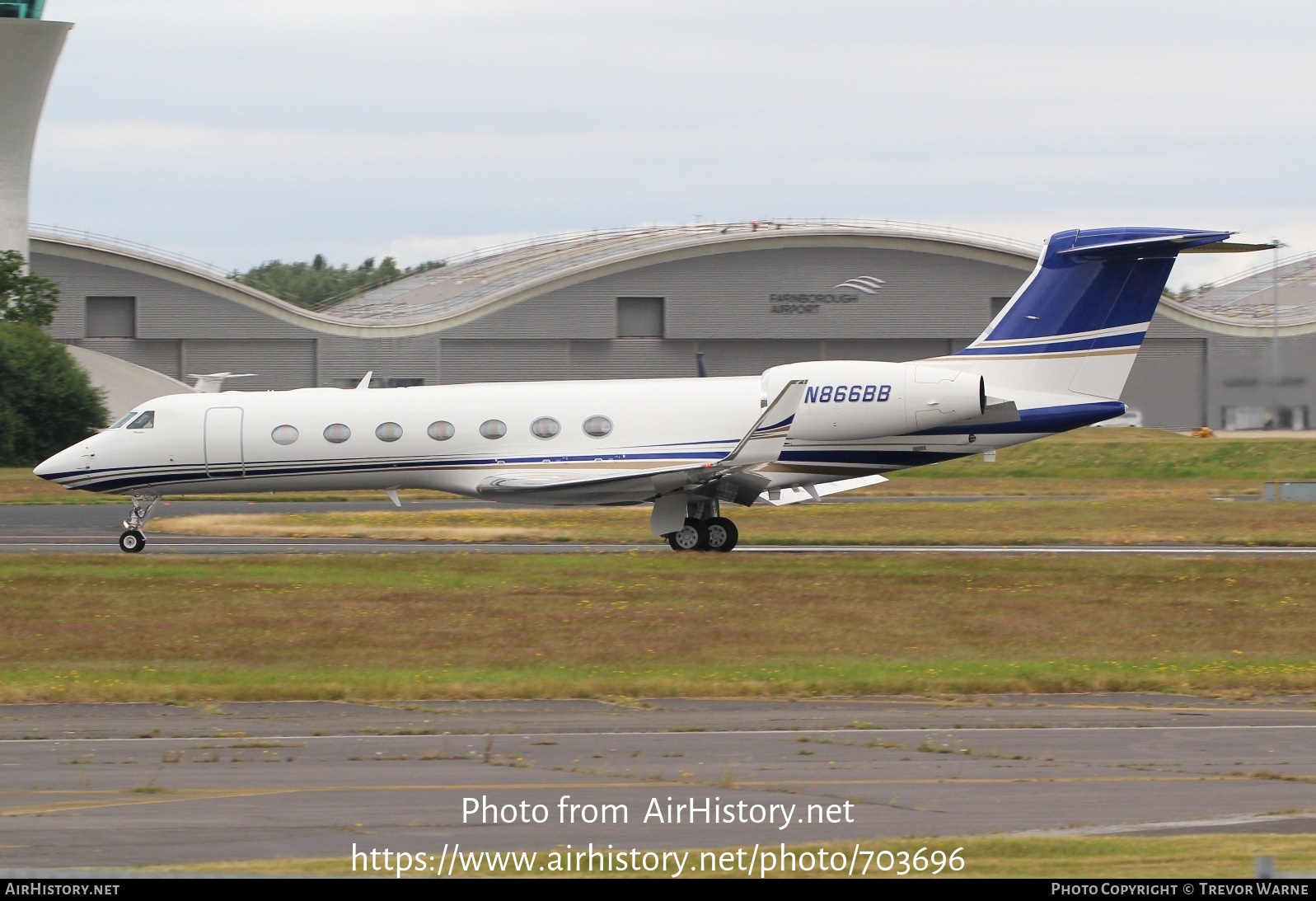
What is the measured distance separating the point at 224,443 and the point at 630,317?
143 feet

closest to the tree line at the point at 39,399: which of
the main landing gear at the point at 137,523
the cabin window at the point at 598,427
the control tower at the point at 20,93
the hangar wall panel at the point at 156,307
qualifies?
the control tower at the point at 20,93

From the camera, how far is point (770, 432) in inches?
944

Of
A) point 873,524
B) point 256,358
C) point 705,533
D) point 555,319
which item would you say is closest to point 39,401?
point 256,358

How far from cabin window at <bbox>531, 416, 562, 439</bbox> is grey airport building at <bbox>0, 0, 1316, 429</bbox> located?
133 ft

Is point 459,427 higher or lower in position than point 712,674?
higher

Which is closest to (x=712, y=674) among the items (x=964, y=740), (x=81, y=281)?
(x=964, y=740)

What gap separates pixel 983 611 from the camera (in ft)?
64.1

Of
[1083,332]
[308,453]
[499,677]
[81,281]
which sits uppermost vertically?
[81,281]

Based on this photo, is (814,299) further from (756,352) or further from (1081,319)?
(1081,319)

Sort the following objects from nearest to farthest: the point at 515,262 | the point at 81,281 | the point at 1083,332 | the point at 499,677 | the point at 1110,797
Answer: the point at 1110,797 < the point at 499,677 < the point at 1083,332 < the point at 81,281 < the point at 515,262

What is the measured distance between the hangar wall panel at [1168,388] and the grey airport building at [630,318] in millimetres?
212

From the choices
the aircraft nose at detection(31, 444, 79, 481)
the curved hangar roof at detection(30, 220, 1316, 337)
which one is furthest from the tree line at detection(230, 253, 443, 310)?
the aircraft nose at detection(31, 444, 79, 481)

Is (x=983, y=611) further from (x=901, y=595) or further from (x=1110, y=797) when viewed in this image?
(x=1110, y=797)

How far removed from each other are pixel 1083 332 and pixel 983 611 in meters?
7.21
